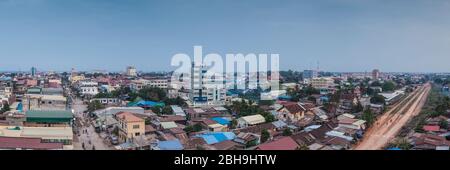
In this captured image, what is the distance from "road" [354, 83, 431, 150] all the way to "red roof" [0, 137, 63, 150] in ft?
10.2

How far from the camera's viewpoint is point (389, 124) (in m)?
5.38

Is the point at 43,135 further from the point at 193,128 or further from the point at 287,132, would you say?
the point at 287,132

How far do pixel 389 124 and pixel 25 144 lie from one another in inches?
200

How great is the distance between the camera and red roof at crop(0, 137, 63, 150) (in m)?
3.41

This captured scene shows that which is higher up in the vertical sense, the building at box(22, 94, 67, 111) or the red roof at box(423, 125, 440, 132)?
the building at box(22, 94, 67, 111)

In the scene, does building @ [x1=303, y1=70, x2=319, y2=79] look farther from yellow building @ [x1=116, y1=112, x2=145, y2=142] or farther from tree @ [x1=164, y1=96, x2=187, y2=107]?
yellow building @ [x1=116, y1=112, x2=145, y2=142]

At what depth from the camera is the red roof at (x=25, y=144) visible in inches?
134

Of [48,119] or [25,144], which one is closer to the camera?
[25,144]

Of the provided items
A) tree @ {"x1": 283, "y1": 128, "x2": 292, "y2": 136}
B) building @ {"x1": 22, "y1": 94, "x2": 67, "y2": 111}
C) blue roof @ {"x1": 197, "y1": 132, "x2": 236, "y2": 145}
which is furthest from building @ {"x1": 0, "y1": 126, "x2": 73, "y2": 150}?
tree @ {"x1": 283, "y1": 128, "x2": 292, "y2": 136}

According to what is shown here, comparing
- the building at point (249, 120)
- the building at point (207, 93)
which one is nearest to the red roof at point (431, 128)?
the building at point (249, 120)

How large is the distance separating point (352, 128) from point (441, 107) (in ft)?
6.41

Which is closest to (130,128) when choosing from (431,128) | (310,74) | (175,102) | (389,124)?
(175,102)

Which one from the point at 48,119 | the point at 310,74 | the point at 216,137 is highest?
the point at 310,74
